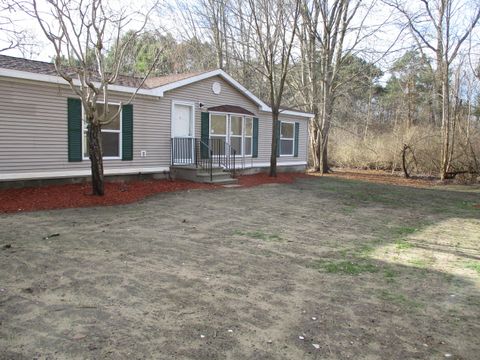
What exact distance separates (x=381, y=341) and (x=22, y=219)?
19.5 ft

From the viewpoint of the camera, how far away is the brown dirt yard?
271 cm

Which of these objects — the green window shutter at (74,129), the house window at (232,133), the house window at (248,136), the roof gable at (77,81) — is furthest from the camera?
the house window at (248,136)

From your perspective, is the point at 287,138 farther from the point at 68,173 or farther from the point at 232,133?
the point at 68,173

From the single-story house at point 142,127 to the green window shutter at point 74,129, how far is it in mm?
23

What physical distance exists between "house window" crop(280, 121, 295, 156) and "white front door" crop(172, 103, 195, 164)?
5170mm

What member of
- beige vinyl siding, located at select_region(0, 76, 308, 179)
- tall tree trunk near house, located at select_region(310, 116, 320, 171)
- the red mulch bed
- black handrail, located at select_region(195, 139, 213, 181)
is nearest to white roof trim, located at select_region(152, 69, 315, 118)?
beige vinyl siding, located at select_region(0, 76, 308, 179)

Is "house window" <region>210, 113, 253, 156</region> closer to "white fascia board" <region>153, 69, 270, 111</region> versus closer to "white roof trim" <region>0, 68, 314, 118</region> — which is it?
"white fascia board" <region>153, 69, 270, 111</region>

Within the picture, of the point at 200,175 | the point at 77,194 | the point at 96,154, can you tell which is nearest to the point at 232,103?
the point at 200,175

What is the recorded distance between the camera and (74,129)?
9906 mm

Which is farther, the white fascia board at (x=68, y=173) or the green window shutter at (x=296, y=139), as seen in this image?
the green window shutter at (x=296, y=139)

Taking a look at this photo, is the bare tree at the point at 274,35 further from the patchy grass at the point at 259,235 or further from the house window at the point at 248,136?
the patchy grass at the point at 259,235

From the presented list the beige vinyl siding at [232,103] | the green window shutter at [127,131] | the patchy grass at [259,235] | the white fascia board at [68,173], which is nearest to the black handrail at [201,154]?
the beige vinyl siding at [232,103]

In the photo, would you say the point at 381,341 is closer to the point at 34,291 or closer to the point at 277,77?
the point at 34,291

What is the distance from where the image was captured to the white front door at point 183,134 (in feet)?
41.3
